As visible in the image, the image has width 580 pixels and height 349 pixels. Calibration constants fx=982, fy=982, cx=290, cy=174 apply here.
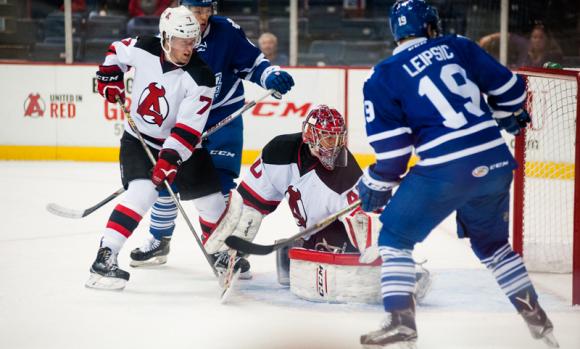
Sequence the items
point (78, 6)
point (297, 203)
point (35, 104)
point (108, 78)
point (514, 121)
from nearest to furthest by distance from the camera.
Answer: point (514, 121) < point (297, 203) < point (108, 78) < point (35, 104) < point (78, 6)

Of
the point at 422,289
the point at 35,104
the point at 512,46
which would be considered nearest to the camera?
the point at 422,289

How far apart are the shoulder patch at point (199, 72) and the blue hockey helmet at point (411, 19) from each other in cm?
97

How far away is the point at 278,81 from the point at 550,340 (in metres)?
1.56

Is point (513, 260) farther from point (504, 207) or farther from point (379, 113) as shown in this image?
point (379, 113)

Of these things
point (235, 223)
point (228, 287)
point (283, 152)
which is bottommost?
point (228, 287)

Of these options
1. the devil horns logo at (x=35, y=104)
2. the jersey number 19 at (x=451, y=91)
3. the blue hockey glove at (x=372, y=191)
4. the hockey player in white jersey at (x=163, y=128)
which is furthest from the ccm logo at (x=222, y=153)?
the devil horns logo at (x=35, y=104)

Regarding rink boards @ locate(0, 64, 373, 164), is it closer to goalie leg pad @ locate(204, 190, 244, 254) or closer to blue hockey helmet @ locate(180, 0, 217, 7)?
blue hockey helmet @ locate(180, 0, 217, 7)

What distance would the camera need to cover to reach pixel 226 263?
12.4 feet

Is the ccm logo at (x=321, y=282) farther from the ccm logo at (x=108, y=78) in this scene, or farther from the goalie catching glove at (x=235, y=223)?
the ccm logo at (x=108, y=78)

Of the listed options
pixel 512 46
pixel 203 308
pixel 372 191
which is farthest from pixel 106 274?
pixel 512 46

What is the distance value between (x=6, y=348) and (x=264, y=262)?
152 centimetres

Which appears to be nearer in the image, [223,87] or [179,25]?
[179,25]

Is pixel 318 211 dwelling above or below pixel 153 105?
below

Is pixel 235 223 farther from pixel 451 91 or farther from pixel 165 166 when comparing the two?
pixel 451 91
